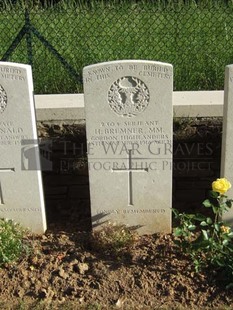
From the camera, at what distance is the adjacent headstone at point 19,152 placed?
11.6 ft

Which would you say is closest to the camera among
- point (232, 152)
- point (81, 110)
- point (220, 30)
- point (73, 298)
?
point (73, 298)

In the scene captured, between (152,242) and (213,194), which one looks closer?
(213,194)

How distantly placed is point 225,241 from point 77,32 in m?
4.19

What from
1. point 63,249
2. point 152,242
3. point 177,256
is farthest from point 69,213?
point 177,256

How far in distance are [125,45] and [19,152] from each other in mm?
2912

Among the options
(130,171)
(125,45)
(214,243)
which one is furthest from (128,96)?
(125,45)

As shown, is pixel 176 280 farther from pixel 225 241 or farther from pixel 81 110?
pixel 81 110

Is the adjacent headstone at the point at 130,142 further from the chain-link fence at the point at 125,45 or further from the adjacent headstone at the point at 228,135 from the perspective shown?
the chain-link fence at the point at 125,45

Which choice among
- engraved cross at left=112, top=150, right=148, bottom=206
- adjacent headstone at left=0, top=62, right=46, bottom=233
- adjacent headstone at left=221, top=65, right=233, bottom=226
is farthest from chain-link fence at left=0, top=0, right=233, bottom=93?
adjacent headstone at left=221, top=65, right=233, bottom=226

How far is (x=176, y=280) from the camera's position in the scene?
11.3ft

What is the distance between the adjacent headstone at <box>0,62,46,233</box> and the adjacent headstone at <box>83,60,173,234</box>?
1.47 feet

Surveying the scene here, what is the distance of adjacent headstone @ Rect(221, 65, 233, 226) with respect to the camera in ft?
11.2

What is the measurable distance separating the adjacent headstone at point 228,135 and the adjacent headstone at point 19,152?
4.84ft

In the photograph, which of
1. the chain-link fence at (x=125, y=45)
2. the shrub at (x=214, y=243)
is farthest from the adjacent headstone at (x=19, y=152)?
the chain-link fence at (x=125, y=45)
